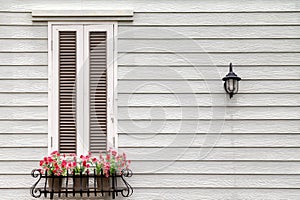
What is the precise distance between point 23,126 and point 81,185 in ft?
2.55

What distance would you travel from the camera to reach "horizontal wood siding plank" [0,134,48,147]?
4098 mm

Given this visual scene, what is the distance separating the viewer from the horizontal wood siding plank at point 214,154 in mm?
4125

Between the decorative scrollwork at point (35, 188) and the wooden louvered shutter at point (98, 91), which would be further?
the wooden louvered shutter at point (98, 91)

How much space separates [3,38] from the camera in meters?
4.18

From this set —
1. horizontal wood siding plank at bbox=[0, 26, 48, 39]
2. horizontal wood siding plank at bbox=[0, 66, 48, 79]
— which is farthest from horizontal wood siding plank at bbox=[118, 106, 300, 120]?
horizontal wood siding plank at bbox=[0, 26, 48, 39]

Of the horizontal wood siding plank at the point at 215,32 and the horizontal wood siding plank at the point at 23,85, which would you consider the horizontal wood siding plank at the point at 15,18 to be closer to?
the horizontal wood siding plank at the point at 23,85

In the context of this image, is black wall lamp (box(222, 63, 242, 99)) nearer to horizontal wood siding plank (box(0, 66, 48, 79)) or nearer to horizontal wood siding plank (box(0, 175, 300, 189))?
horizontal wood siding plank (box(0, 175, 300, 189))

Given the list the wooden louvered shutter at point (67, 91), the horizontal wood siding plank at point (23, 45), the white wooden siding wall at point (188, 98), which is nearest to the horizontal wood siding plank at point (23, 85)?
the white wooden siding wall at point (188, 98)

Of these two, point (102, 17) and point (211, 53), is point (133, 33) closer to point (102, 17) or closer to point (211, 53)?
point (102, 17)

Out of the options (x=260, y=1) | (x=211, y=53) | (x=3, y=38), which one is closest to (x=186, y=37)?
(x=211, y=53)

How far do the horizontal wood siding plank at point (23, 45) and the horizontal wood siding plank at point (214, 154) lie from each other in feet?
4.00

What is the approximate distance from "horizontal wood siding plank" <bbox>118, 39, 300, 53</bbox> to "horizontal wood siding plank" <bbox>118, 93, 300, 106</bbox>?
16.8 inches

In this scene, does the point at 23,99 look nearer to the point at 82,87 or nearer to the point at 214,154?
the point at 82,87

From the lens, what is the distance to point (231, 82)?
410 cm
